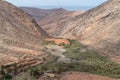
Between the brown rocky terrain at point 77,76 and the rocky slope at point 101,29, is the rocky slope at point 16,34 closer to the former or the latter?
the brown rocky terrain at point 77,76

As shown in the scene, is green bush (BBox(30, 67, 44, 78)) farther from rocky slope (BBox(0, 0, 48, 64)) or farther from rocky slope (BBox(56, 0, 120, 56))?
rocky slope (BBox(56, 0, 120, 56))

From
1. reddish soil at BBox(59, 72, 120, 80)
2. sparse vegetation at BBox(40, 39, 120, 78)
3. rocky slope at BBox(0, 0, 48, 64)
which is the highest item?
rocky slope at BBox(0, 0, 48, 64)

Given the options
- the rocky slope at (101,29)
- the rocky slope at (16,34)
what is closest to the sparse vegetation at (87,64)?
the rocky slope at (16,34)

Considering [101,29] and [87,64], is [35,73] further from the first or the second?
[101,29]

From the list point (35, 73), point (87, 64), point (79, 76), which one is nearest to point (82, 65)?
point (87, 64)

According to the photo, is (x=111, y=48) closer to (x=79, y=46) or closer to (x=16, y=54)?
(x=79, y=46)

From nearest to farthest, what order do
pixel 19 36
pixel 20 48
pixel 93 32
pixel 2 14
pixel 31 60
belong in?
pixel 31 60, pixel 20 48, pixel 19 36, pixel 2 14, pixel 93 32

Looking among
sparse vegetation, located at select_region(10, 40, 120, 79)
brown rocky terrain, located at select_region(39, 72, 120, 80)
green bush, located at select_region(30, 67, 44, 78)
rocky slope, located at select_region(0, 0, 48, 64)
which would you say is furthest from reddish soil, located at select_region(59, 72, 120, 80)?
rocky slope, located at select_region(0, 0, 48, 64)

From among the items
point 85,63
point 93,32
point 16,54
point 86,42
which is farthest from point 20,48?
point 93,32
